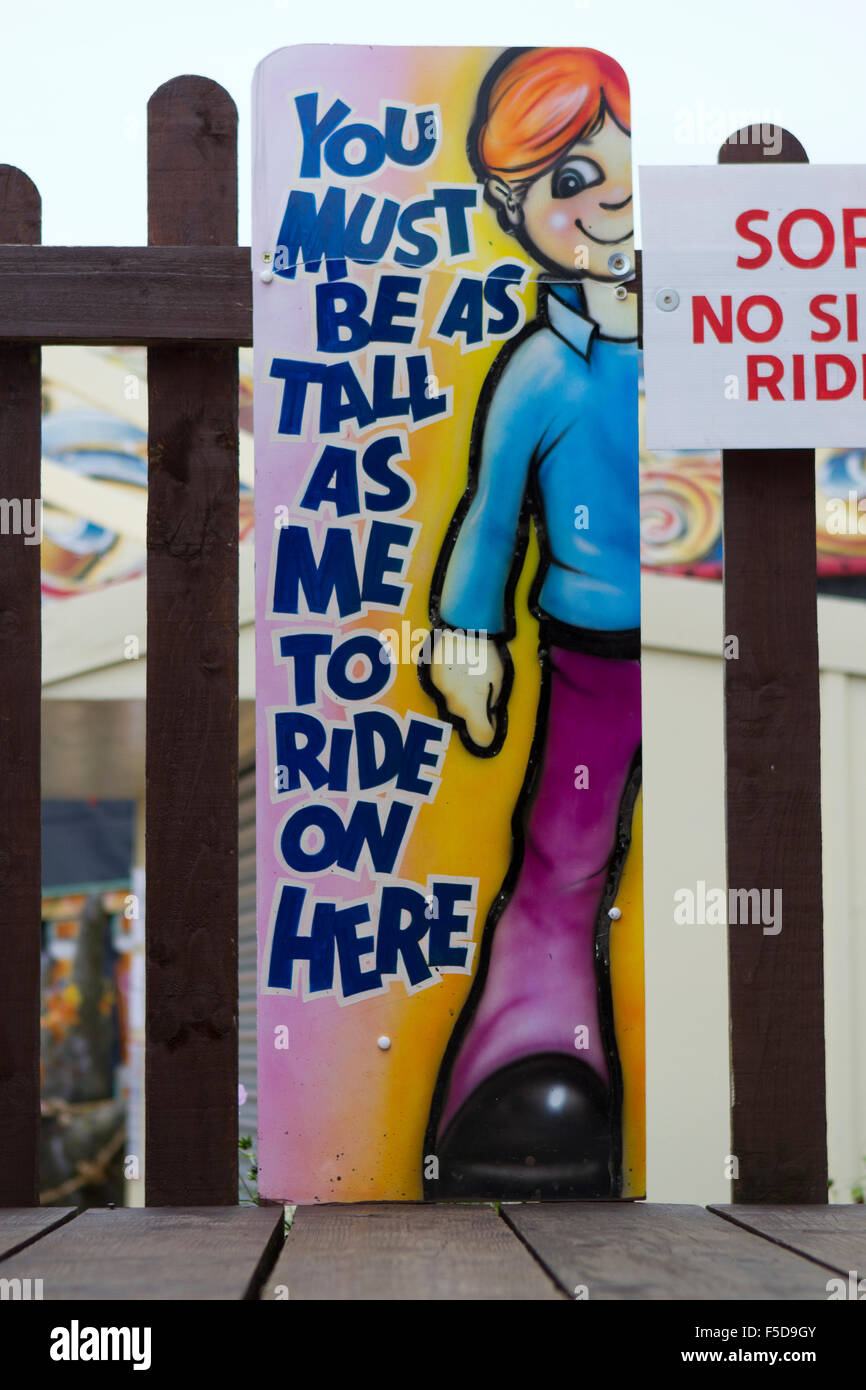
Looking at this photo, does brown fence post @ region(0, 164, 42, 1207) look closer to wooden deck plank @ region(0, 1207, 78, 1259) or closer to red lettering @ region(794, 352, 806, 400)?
wooden deck plank @ region(0, 1207, 78, 1259)

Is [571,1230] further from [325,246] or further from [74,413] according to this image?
[74,413]

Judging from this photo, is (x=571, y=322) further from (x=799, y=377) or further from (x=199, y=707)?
(x=199, y=707)

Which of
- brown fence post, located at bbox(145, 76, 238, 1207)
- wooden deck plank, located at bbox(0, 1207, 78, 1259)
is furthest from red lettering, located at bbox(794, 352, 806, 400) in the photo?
wooden deck plank, located at bbox(0, 1207, 78, 1259)

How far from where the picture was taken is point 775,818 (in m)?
2.09

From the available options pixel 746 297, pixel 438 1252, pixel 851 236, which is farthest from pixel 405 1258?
pixel 851 236

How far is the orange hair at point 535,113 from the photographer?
7.14ft

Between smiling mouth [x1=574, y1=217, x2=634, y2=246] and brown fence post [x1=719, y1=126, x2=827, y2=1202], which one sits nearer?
brown fence post [x1=719, y1=126, x2=827, y2=1202]

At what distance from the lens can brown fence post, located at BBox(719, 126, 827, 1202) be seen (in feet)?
6.73

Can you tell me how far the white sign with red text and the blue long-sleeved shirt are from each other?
103 mm

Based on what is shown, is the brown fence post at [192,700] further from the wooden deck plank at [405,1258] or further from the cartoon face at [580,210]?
the cartoon face at [580,210]

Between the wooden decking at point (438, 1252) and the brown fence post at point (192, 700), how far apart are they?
0.48ft

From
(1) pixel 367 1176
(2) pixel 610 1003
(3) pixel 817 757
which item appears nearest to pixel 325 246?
(3) pixel 817 757

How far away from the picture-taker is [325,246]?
84.7 inches

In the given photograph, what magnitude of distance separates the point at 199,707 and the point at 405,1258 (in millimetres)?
806
